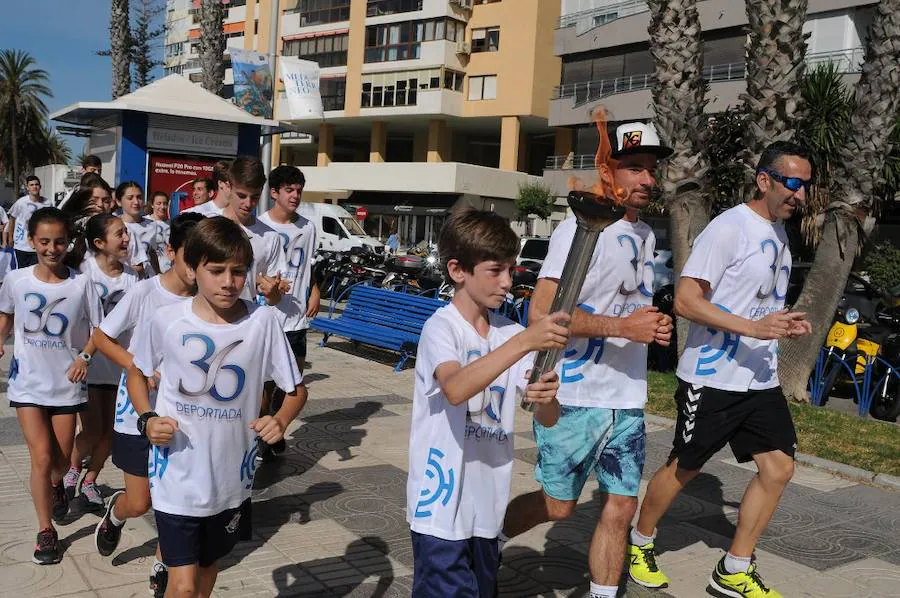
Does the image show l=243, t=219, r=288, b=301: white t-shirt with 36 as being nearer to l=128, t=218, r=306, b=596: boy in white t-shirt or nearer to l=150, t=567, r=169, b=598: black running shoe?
l=150, t=567, r=169, b=598: black running shoe

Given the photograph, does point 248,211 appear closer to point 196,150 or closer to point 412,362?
point 412,362

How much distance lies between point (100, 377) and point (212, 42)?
601 inches

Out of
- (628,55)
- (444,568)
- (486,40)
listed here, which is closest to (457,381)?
(444,568)

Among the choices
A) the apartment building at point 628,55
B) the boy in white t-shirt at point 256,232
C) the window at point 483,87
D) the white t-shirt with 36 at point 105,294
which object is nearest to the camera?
the white t-shirt with 36 at point 105,294

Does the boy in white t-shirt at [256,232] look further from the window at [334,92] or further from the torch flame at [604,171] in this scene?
the window at [334,92]

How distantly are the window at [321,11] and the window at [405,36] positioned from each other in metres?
2.86

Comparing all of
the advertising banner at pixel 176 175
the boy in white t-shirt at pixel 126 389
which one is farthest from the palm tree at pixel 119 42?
the boy in white t-shirt at pixel 126 389

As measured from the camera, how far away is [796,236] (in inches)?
637

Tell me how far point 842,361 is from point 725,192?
452cm

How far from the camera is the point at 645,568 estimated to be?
15.2ft

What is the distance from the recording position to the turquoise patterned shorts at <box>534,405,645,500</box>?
401cm

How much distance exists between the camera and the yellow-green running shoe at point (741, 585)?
4473mm

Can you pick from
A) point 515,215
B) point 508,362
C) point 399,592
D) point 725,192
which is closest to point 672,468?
point 399,592

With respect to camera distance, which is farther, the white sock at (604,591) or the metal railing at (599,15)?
the metal railing at (599,15)
